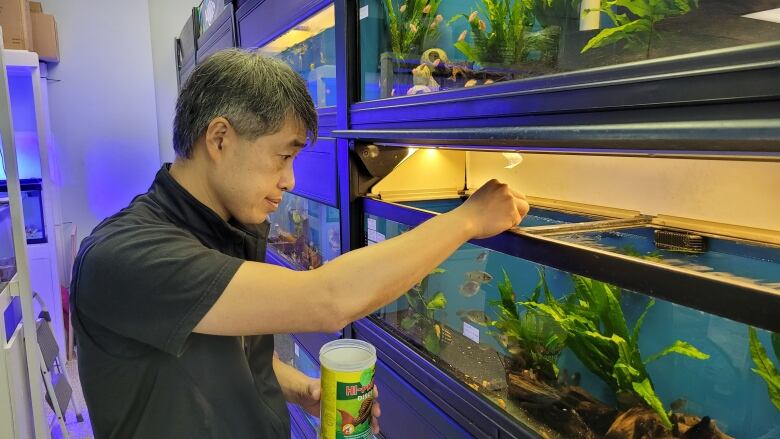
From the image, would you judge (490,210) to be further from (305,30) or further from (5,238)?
(5,238)

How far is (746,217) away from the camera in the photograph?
1.16 m

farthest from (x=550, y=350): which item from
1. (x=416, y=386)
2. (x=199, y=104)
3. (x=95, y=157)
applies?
(x=95, y=157)

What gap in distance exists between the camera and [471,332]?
157cm

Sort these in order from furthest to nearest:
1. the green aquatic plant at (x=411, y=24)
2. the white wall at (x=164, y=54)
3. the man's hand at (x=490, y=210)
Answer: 1. the white wall at (x=164, y=54)
2. the green aquatic plant at (x=411, y=24)
3. the man's hand at (x=490, y=210)

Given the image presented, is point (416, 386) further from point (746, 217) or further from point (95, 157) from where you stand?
point (95, 157)

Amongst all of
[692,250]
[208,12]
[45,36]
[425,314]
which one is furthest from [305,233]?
[45,36]

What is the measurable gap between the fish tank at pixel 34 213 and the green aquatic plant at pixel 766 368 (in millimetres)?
4448

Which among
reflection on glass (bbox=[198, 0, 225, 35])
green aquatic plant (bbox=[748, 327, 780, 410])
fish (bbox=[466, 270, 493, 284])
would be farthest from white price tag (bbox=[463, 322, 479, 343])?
reflection on glass (bbox=[198, 0, 225, 35])

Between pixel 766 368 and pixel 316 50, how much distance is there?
205 centimetres

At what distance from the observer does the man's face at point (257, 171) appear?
1006 mm

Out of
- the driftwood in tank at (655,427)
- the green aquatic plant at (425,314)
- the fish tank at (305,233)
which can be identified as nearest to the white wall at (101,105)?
the fish tank at (305,233)

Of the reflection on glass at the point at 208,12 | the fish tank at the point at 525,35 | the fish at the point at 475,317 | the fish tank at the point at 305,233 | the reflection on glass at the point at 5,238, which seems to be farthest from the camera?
the reflection on glass at the point at 208,12

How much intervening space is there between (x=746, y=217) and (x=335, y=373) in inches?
38.9

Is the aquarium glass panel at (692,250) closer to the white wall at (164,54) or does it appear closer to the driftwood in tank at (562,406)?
the driftwood in tank at (562,406)
